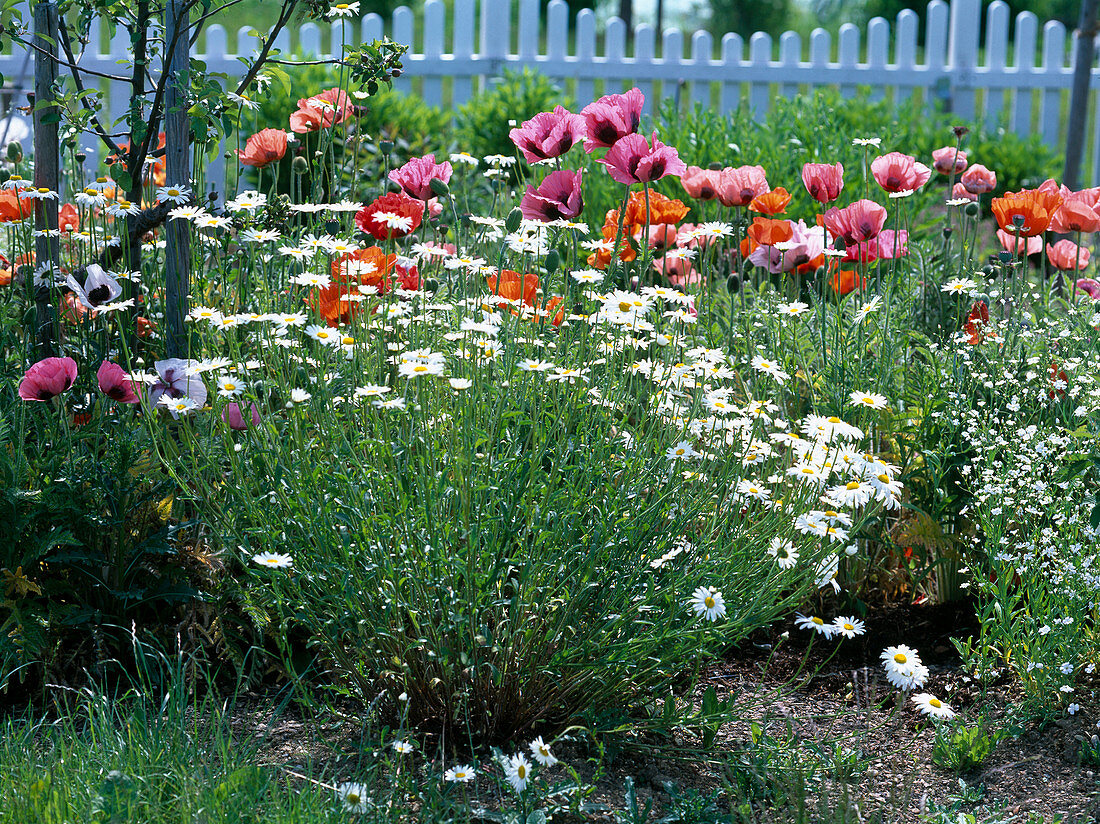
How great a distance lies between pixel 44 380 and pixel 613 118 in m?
1.35

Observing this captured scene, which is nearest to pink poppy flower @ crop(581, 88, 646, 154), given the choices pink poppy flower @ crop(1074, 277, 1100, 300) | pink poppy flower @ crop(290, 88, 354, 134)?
pink poppy flower @ crop(290, 88, 354, 134)

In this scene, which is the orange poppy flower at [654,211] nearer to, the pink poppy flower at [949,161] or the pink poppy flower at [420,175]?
the pink poppy flower at [420,175]

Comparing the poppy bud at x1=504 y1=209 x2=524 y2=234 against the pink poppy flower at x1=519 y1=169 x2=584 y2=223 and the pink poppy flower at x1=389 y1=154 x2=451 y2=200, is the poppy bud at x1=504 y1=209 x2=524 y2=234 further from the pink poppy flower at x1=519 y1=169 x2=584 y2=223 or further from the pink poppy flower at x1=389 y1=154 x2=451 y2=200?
the pink poppy flower at x1=389 y1=154 x2=451 y2=200

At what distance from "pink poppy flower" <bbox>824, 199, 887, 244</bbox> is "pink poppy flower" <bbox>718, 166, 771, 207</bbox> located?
0.23 m

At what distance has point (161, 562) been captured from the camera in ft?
8.14

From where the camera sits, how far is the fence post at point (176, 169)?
8.98 ft

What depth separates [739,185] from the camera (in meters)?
3.09

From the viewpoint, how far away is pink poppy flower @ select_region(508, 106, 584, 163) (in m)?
2.57

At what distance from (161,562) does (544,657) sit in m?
0.94

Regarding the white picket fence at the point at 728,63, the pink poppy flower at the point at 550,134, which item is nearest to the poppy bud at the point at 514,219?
the pink poppy flower at the point at 550,134

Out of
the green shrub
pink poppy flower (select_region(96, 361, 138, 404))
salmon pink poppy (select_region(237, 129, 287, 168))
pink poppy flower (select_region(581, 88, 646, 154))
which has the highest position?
the green shrub

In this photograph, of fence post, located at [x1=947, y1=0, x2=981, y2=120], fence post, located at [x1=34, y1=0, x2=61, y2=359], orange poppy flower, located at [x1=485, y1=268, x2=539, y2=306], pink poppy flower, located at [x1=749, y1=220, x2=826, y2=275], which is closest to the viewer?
orange poppy flower, located at [x1=485, y1=268, x2=539, y2=306]

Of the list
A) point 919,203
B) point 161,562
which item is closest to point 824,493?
point 161,562

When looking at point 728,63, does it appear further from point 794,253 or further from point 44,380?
point 44,380
